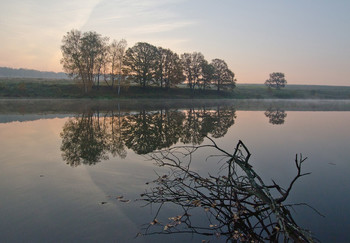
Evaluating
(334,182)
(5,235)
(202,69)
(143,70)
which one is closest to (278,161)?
(334,182)

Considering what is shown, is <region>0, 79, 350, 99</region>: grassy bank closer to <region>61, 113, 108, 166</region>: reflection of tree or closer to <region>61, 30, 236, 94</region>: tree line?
<region>61, 30, 236, 94</region>: tree line

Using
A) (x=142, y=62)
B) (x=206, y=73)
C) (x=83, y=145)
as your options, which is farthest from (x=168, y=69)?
(x=83, y=145)

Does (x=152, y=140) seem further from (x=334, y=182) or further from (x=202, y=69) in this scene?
(x=202, y=69)

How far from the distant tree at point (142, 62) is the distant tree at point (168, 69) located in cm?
183

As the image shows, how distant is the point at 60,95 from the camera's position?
5122 cm

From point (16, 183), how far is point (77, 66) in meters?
52.3

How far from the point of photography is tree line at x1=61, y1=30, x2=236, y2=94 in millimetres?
55469

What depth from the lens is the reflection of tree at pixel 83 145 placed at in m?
9.38

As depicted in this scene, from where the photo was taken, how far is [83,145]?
11352 millimetres

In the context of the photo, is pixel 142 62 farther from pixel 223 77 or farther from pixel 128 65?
pixel 223 77

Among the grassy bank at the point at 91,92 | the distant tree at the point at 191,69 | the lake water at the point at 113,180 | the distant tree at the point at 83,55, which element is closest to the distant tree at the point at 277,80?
the grassy bank at the point at 91,92

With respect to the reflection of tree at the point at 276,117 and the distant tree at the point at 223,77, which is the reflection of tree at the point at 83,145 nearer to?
the reflection of tree at the point at 276,117

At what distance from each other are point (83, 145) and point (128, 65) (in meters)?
52.9

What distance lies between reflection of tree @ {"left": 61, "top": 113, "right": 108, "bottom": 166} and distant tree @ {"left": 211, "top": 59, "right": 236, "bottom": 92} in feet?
212
